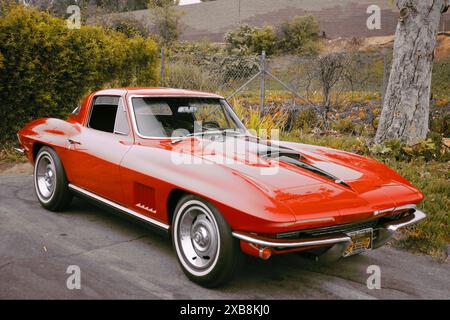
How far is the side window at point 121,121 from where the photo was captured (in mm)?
4261

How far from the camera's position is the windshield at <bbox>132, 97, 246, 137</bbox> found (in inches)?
165

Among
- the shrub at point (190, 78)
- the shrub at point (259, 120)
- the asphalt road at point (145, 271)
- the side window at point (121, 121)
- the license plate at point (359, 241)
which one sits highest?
the shrub at point (190, 78)

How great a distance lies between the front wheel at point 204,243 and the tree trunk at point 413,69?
4.82 m

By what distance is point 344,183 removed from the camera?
3473 mm

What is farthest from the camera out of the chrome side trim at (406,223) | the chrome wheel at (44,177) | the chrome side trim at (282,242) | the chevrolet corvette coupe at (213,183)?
the chrome wheel at (44,177)

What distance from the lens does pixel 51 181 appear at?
5.08m

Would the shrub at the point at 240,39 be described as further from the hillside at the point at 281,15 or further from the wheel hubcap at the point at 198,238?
the wheel hubcap at the point at 198,238

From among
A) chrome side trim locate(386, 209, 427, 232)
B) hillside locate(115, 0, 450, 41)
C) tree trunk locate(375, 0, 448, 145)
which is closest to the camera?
chrome side trim locate(386, 209, 427, 232)

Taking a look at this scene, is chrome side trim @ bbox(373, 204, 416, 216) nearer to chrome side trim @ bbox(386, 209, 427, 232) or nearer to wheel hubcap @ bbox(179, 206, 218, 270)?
chrome side trim @ bbox(386, 209, 427, 232)

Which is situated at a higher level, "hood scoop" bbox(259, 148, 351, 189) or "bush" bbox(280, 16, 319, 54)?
"bush" bbox(280, 16, 319, 54)

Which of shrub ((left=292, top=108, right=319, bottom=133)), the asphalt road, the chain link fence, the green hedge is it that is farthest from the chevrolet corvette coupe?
shrub ((left=292, top=108, right=319, bottom=133))

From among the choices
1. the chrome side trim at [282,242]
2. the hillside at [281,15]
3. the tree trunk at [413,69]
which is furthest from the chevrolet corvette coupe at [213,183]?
the hillside at [281,15]

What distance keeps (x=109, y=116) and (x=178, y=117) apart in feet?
2.42

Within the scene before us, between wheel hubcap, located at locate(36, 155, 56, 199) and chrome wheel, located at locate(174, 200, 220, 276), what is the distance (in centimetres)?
220
